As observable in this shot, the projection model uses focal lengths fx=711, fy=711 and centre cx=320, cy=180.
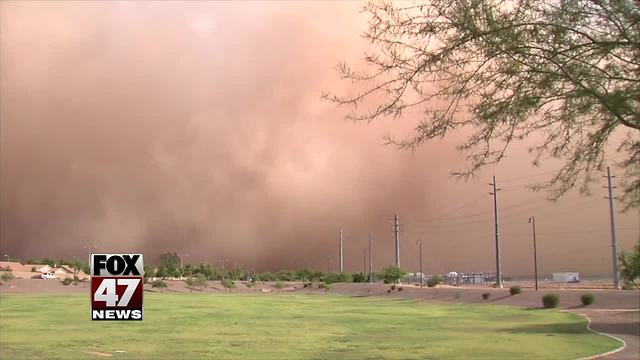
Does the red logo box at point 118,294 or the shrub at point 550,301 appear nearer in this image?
the red logo box at point 118,294

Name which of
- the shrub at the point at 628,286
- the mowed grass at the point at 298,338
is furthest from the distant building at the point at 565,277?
the mowed grass at the point at 298,338

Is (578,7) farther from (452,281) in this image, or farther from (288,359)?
(452,281)

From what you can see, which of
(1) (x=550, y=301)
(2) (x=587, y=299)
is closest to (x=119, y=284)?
(2) (x=587, y=299)

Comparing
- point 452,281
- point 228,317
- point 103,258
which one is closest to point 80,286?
point 452,281

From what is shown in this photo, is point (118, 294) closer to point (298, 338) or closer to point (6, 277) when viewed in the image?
point (298, 338)

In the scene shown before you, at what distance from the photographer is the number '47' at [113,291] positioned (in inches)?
409

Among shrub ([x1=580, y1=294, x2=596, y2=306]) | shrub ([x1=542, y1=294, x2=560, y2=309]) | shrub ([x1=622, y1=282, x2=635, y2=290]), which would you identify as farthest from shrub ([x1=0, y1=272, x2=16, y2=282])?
shrub ([x1=622, y1=282, x2=635, y2=290])

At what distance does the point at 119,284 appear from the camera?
412 inches

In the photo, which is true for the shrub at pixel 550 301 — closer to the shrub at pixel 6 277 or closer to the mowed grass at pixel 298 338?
the mowed grass at pixel 298 338

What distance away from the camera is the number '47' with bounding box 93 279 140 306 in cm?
1038

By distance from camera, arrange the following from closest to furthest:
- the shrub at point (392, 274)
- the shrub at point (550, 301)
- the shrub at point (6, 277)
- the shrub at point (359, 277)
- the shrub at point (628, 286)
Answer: the shrub at point (550, 301) → the shrub at point (628, 286) → the shrub at point (6, 277) → the shrub at point (392, 274) → the shrub at point (359, 277)

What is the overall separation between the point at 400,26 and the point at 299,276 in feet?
580

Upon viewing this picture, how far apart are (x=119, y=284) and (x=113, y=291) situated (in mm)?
136

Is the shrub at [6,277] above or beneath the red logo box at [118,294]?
beneath
